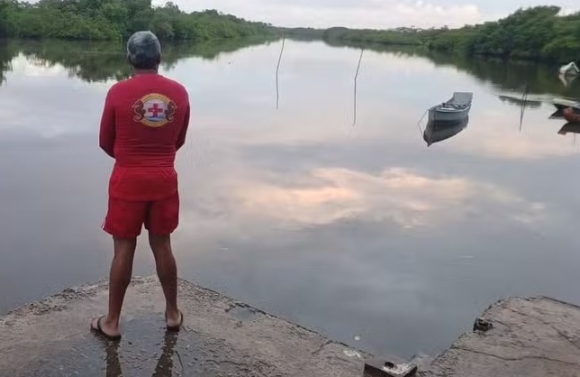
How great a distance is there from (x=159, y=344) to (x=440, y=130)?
591 inches

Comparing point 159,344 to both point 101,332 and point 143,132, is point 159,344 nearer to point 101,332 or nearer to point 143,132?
point 101,332

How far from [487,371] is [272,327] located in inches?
46.5

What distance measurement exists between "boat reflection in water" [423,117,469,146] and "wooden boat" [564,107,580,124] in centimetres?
449

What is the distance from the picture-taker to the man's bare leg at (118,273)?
290 centimetres

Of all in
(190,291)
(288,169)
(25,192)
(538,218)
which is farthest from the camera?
(288,169)

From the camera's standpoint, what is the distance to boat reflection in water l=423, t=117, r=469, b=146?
1608cm

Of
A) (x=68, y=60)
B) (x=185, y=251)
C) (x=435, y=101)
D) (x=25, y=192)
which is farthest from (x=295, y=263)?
(x=68, y=60)

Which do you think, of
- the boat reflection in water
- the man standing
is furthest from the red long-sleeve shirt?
the boat reflection in water

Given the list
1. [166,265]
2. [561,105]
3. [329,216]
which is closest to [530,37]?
[561,105]

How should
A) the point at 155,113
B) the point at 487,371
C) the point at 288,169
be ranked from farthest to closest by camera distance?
the point at 288,169
the point at 487,371
the point at 155,113

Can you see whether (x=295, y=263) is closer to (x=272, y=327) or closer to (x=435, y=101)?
(x=272, y=327)

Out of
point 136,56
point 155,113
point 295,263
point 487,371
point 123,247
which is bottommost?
point 295,263

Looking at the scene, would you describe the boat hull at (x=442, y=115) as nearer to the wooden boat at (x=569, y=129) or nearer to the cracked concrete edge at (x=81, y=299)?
the wooden boat at (x=569, y=129)

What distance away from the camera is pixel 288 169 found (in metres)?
10.8
